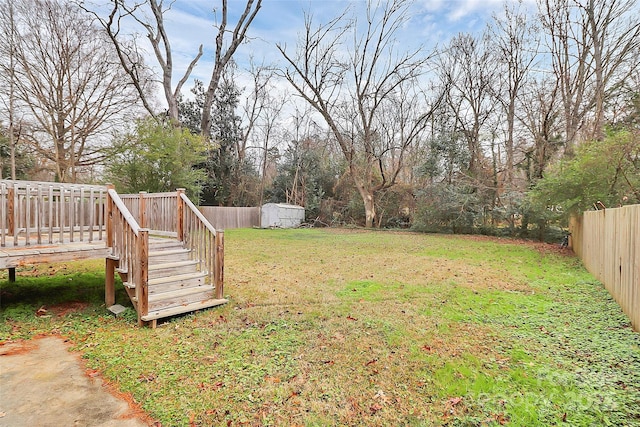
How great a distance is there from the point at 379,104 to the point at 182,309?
16165 mm

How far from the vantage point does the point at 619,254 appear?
4156 mm

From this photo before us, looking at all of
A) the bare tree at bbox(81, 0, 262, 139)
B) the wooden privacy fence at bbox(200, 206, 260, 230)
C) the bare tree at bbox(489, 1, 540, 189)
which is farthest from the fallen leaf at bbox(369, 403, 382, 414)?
the wooden privacy fence at bbox(200, 206, 260, 230)

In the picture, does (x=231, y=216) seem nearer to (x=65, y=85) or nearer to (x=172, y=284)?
(x=65, y=85)

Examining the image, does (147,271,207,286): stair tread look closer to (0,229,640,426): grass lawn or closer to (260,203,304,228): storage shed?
(0,229,640,426): grass lawn

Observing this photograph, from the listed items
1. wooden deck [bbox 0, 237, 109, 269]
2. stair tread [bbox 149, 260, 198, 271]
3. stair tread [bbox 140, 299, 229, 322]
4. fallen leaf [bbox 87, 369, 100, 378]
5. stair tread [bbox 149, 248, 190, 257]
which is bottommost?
fallen leaf [bbox 87, 369, 100, 378]

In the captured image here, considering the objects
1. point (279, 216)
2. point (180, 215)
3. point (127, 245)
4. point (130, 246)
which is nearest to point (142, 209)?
point (180, 215)

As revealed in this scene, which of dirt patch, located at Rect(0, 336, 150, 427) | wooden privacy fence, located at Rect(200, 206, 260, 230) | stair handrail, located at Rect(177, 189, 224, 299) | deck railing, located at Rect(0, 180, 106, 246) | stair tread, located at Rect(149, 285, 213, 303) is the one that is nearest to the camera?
dirt patch, located at Rect(0, 336, 150, 427)

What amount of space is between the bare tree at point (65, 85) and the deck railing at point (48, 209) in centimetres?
1153

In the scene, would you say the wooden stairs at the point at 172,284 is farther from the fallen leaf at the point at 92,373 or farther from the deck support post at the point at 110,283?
the fallen leaf at the point at 92,373

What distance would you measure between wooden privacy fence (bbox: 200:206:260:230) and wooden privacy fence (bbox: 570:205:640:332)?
15.4 meters

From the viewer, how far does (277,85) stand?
2186cm

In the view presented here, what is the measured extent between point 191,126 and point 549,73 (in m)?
18.3

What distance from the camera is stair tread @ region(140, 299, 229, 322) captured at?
11.8 feet

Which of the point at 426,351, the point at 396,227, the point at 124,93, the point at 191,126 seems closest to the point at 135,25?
the point at 124,93
